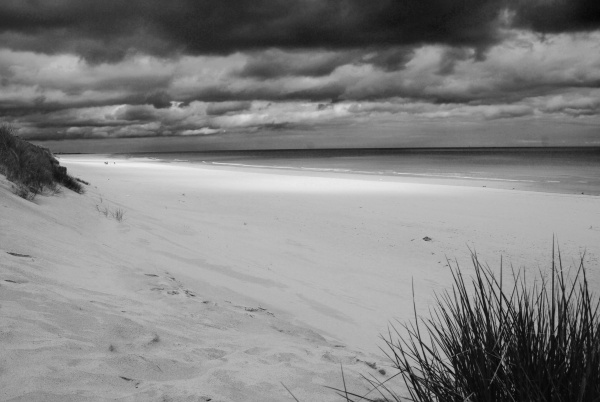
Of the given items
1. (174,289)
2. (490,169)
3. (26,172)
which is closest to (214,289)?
(174,289)

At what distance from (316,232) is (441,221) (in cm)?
332

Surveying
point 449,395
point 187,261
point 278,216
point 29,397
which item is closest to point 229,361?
point 29,397

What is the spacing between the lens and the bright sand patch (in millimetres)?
2357

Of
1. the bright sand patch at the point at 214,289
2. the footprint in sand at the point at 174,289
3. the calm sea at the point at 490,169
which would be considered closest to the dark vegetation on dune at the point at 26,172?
the bright sand patch at the point at 214,289

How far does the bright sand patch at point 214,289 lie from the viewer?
7.73ft

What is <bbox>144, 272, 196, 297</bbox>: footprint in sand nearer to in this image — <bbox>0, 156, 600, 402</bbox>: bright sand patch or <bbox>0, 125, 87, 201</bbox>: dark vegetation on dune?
<bbox>0, 156, 600, 402</bbox>: bright sand patch

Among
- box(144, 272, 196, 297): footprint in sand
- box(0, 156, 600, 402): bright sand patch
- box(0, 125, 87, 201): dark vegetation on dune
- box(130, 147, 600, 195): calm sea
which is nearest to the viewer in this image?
box(0, 156, 600, 402): bright sand patch

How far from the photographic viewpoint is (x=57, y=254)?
Answer: 4.26 meters

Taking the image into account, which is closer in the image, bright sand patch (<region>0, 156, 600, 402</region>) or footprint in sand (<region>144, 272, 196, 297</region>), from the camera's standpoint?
bright sand patch (<region>0, 156, 600, 402</region>)

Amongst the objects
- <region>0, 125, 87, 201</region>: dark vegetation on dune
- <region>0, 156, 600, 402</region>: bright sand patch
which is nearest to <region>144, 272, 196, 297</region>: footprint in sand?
<region>0, 156, 600, 402</region>: bright sand patch

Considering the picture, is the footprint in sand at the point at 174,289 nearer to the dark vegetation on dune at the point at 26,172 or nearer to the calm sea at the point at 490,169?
→ the dark vegetation on dune at the point at 26,172

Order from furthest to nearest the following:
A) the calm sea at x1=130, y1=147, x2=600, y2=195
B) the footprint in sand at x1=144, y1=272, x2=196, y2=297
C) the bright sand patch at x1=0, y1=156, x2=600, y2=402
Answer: the calm sea at x1=130, y1=147, x2=600, y2=195, the footprint in sand at x1=144, y1=272, x2=196, y2=297, the bright sand patch at x1=0, y1=156, x2=600, y2=402

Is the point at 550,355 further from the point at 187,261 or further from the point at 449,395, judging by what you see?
the point at 187,261

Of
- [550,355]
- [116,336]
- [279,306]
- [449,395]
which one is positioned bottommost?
[279,306]
